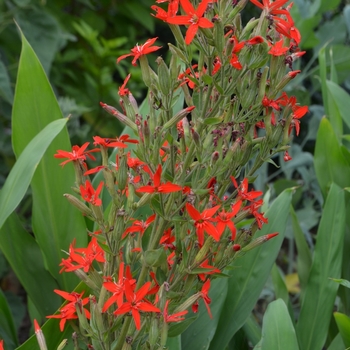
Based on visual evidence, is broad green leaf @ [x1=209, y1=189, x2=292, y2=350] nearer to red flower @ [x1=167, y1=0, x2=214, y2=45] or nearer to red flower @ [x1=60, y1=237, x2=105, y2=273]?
red flower @ [x1=60, y1=237, x2=105, y2=273]

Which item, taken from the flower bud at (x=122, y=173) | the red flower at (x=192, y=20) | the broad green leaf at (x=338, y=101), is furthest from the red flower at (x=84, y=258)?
the broad green leaf at (x=338, y=101)

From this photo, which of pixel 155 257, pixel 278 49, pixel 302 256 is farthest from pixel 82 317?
pixel 302 256

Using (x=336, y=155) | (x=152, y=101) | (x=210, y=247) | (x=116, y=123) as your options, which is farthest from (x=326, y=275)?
(x=116, y=123)

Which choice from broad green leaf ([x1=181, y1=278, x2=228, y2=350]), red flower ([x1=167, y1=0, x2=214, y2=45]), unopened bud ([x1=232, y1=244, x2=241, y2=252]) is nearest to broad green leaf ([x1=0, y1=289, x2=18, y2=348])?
broad green leaf ([x1=181, y1=278, x2=228, y2=350])

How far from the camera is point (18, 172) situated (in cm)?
107

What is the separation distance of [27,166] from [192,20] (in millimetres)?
468

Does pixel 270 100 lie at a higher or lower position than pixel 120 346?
higher

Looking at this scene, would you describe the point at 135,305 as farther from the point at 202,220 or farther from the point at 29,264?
the point at 29,264

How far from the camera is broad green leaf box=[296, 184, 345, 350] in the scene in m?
1.20

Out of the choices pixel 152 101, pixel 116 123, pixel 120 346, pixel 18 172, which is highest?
pixel 152 101

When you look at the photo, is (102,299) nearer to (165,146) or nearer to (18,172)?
(165,146)

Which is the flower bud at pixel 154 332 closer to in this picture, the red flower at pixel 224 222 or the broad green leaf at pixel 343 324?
the red flower at pixel 224 222

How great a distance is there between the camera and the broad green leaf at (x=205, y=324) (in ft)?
3.65

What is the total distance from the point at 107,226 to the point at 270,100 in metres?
0.28
